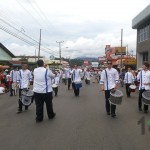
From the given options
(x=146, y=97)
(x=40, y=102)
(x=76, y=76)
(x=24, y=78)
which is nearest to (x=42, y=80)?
(x=40, y=102)

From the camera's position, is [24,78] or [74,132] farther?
[24,78]

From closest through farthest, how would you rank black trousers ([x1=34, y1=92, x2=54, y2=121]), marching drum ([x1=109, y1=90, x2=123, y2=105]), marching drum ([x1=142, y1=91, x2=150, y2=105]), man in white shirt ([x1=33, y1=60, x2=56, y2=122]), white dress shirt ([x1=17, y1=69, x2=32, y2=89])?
black trousers ([x1=34, y1=92, x2=54, y2=121]) < man in white shirt ([x1=33, y1=60, x2=56, y2=122]) < marching drum ([x1=109, y1=90, x2=123, y2=105]) < marching drum ([x1=142, y1=91, x2=150, y2=105]) < white dress shirt ([x1=17, y1=69, x2=32, y2=89])

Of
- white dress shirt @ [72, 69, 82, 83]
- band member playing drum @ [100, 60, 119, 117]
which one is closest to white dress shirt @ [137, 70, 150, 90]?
band member playing drum @ [100, 60, 119, 117]

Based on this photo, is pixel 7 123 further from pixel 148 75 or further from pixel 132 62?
pixel 132 62

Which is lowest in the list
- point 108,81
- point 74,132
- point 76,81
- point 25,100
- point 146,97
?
point 74,132

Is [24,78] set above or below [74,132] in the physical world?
above

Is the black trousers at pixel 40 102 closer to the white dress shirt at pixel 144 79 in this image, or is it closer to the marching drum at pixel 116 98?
the marching drum at pixel 116 98

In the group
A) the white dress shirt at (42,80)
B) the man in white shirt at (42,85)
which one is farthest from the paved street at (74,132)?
the white dress shirt at (42,80)

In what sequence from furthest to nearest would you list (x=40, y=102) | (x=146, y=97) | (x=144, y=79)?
(x=144, y=79) → (x=146, y=97) → (x=40, y=102)

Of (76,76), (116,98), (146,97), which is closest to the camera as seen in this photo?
(116,98)

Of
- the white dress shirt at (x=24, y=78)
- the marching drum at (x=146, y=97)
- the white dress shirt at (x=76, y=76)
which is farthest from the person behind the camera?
the white dress shirt at (x=76, y=76)

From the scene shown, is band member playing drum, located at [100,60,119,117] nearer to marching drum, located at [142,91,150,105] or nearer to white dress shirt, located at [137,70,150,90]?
marching drum, located at [142,91,150,105]

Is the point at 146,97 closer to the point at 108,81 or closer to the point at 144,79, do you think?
the point at 144,79

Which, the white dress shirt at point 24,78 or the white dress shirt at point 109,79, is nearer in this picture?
the white dress shirt at point 109,79
